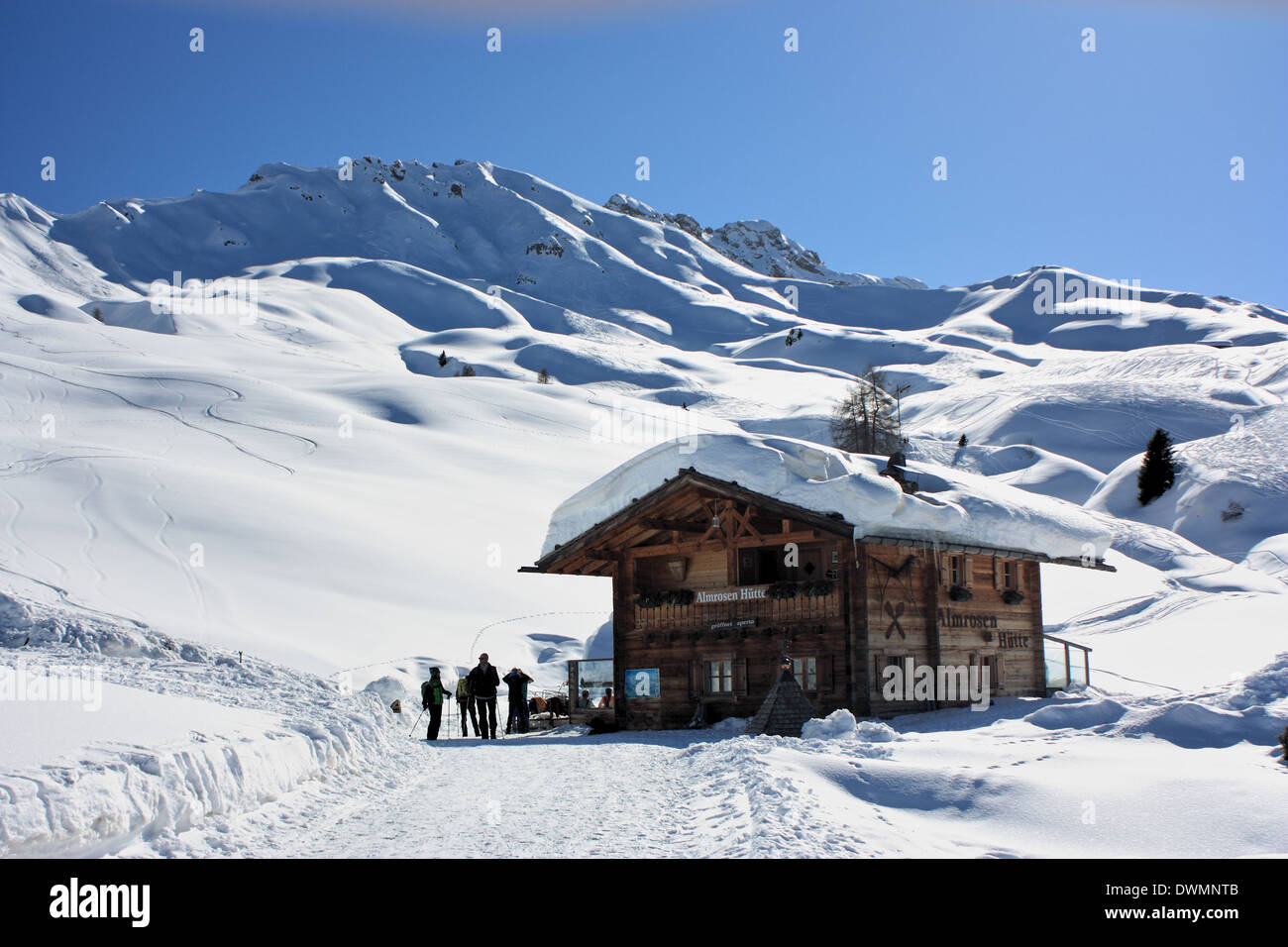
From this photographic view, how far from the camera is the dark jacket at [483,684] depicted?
64.4 feet

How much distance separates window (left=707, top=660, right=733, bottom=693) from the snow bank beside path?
788 centimetres

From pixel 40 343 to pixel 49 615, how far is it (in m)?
70.0

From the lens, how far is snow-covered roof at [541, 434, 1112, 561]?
18297mm

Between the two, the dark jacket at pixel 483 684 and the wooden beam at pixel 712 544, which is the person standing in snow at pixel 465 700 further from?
the wooden beam at pixel 712 544

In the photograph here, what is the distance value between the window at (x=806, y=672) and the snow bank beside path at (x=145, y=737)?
26.2 feet

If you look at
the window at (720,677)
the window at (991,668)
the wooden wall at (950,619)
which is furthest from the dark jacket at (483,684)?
the window at (991,668)

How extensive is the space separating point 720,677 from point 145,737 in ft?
44.7

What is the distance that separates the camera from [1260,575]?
136ft

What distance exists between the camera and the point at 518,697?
21641 millimetres

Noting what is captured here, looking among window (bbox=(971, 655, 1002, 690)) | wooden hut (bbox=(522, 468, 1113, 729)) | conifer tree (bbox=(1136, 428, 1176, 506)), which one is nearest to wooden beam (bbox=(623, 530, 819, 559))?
wooden hut (bbox=(522, 468, 1113, 729))

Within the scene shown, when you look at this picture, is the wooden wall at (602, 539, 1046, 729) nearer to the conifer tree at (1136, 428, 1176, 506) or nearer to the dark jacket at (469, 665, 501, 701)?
the dark jacket at (469, 665, 501, 701)
